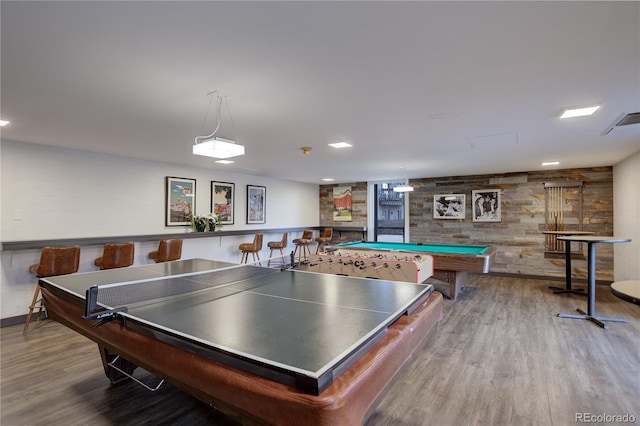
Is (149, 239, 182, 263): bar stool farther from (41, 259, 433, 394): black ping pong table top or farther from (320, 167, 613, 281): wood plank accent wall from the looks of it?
(320, 167, 613, 281): wood plank accent wall

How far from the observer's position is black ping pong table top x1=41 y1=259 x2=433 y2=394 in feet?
3.45

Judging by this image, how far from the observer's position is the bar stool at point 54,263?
→ 3664 mm

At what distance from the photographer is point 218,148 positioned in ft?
7.73

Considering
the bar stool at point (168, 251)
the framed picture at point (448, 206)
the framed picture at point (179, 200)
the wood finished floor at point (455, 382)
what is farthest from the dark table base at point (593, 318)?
the framed picture at point (179, 200)

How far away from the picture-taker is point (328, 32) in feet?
5.48

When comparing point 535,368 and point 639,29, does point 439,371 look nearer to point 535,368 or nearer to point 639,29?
point 535,368

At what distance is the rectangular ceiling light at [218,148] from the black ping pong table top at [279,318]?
0.99 m

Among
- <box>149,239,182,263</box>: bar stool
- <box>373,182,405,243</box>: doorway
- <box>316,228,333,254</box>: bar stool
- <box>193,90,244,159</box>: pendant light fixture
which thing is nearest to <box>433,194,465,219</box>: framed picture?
<box>373,182,405,243</box>: doorway

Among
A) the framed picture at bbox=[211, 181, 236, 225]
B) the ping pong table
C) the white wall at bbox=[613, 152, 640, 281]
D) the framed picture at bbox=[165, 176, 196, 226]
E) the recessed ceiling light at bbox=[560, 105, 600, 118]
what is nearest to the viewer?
the ping pong table

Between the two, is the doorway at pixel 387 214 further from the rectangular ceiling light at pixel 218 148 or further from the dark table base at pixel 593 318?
the rectangular ceiling light at pixel 218 148

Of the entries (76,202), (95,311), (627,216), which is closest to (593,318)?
(627,216)

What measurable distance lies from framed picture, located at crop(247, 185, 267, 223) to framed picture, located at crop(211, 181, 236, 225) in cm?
48

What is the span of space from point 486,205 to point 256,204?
5494mm

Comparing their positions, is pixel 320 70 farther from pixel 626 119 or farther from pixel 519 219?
pixel 519 219
